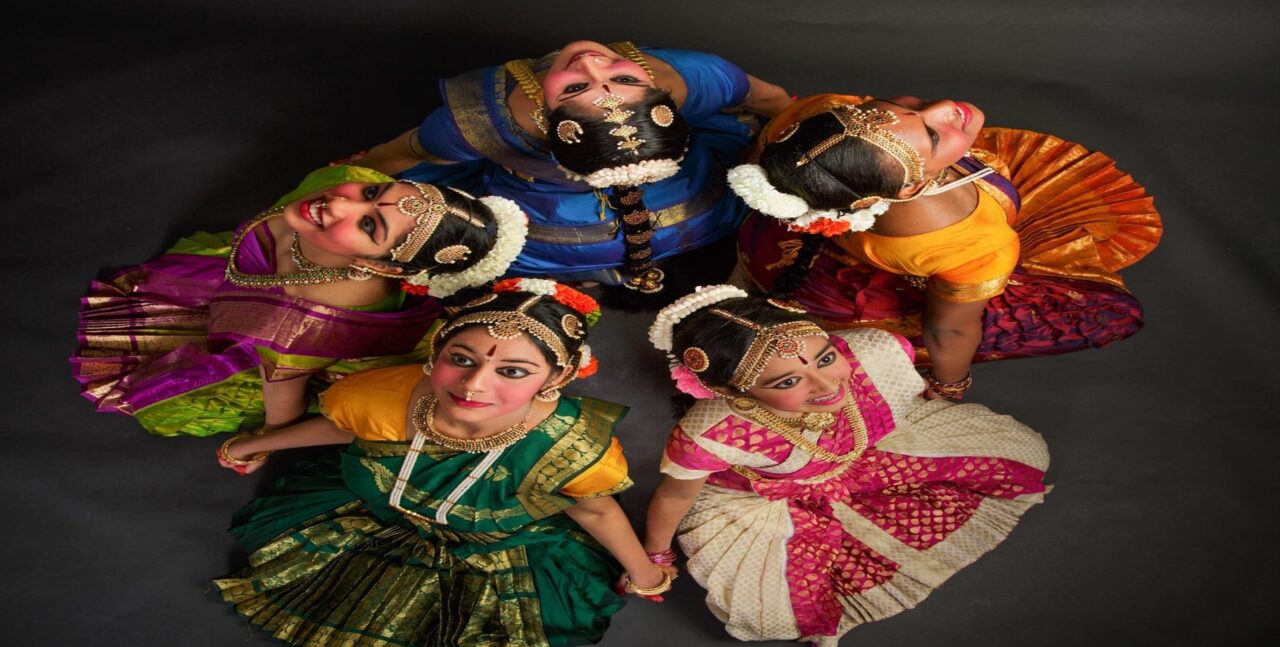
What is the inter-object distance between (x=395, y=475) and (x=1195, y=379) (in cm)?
283

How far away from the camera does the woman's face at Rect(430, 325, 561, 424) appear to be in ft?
8.38

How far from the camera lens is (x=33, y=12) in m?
4.05

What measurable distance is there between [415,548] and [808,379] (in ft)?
4.53

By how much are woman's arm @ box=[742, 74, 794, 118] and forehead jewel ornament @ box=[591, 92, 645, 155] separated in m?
0.84

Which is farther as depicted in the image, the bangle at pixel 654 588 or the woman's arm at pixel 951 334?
the bangle at pixel 654 588

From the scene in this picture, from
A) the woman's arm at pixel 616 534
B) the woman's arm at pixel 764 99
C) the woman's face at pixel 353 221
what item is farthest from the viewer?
the woman's arm at pixel 764 99

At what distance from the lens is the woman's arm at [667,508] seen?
3021mm

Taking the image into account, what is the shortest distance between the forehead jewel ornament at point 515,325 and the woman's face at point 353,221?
0.30m

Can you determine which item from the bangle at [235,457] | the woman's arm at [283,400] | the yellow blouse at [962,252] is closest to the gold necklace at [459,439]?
the woman's arm at [283,400]

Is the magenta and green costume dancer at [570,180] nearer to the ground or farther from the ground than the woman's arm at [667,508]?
farther from the ground

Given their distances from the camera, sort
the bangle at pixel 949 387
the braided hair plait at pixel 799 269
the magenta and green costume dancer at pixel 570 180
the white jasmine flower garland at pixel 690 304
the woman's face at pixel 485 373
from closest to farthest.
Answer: the woman's face at pixel 485 373, the white jasmine flower garland at pixel 690 304, the magenta and green costume dancer at pixel 570 180, the braided hair plait at pixel 799 269, the bangle at pixel 949 387

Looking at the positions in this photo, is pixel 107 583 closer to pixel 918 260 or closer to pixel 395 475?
pixel 395 475

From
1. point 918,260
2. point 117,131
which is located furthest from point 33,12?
point 918,260

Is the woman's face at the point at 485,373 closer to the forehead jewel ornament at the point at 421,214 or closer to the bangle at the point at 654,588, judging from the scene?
the forehead jewel ornament at the point at 421,214
